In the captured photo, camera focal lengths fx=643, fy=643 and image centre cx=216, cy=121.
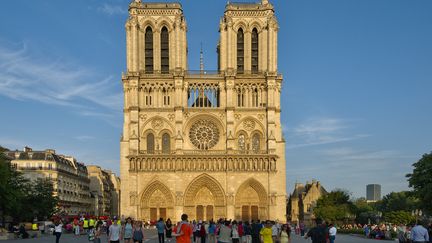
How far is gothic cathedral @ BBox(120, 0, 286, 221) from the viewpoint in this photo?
6750cm

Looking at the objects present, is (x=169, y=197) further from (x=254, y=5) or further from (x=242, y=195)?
(x=254, y=5)

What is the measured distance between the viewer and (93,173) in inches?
4304

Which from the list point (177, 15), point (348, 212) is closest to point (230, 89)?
point (177, 15)

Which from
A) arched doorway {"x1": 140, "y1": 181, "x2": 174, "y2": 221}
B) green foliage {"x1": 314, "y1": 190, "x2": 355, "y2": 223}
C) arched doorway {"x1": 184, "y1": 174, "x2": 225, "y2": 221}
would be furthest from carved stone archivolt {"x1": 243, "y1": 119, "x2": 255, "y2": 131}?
green foliage {"x1": 314, "y1": 190, "x2": 355, "y2": 223}

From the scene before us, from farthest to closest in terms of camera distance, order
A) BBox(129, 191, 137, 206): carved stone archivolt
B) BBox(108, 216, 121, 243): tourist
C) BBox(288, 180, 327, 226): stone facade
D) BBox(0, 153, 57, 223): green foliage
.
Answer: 1. BBox(288, 180, 327, 226): stone facade
2. BBox(129, 191, 137, 206): carved stone archivolt
3. BBox(0, 153, 57, 223): green foliage
4. BBox(108, 216, 121, 243): tourist

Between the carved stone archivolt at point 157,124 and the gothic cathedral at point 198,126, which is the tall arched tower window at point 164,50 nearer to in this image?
the gothic cathedral at point 198,126

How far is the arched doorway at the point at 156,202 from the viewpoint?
67562 millimetres

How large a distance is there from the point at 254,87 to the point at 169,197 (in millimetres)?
14953

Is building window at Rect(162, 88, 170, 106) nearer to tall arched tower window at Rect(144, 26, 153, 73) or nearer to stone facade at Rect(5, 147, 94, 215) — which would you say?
tall arched tower window at Rect(144, 26, 153, 73)

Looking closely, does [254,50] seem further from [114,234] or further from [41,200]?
[114,234]

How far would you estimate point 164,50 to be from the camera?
71562 millimetres

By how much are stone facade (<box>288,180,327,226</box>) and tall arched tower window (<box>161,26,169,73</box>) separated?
29.5m

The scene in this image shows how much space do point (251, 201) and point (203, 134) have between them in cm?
887

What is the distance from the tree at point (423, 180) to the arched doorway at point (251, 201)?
79.7 ft
